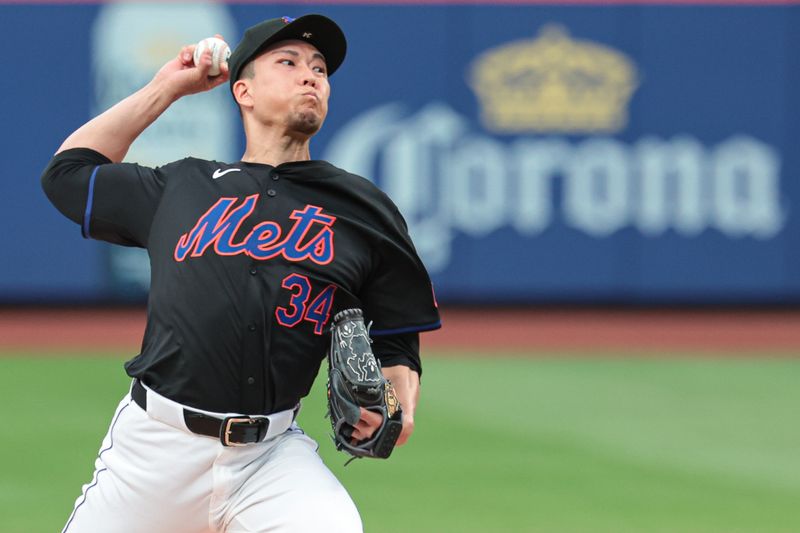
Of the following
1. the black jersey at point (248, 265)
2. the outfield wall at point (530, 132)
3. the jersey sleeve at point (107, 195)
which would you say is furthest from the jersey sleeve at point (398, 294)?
the outfield wall at point (530, 132)

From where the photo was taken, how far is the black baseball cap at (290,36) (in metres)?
4.22

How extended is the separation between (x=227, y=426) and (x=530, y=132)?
10500 millimetres

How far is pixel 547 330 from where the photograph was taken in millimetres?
13359

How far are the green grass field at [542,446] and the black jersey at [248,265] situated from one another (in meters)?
2.47

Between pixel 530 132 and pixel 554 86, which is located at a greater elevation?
pixel 554 86

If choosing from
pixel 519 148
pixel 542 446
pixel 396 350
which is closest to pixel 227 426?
pixel 396 350

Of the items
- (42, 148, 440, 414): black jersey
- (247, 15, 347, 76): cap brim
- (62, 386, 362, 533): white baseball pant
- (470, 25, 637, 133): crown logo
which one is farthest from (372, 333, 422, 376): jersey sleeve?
(470, 25, 637, 133): crown logo

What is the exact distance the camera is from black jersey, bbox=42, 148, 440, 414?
13.0 ft

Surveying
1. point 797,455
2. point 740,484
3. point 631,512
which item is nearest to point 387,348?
point 631,512

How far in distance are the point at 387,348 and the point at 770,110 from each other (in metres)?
10.9

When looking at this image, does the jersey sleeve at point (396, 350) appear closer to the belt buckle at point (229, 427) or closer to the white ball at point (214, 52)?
the belt buckle at point (229, 427)

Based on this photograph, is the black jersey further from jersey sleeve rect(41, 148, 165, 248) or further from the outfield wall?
the outfield wall

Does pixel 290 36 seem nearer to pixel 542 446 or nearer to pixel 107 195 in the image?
pixel 107 195

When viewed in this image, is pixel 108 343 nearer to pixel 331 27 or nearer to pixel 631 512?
pixel 631 512
